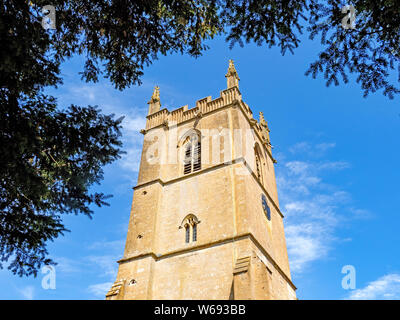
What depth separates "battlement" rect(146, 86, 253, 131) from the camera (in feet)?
73.5

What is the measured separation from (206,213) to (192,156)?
15.5 ft

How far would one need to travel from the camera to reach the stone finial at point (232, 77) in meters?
→ 23.4

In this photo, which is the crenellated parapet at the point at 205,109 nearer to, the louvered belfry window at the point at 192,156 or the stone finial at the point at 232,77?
the stone finial at the point at 232,77

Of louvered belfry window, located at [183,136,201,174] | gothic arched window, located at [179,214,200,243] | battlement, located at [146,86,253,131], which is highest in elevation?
battlement, located at [146,86,253,131]

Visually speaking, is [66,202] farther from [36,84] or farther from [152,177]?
[152,177]

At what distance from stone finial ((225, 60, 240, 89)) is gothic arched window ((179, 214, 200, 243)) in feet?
31.5

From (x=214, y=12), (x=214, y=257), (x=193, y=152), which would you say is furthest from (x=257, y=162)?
(x=214, y=12)

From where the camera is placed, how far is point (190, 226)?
1798cm

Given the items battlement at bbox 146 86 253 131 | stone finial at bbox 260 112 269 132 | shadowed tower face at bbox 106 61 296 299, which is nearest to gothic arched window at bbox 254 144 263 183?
shadowed tower face at bbox 106 61 296 299

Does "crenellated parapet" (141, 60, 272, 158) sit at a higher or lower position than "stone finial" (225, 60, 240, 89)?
lower

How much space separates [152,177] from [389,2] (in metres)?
16.9

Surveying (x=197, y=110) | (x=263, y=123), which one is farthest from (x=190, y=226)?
(x=263, y=123)

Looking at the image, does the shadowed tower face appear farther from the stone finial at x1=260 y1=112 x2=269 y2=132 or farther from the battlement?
the stone finial at x1=260 y1=112 x2=269 y2=132

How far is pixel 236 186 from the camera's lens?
59.0ft
